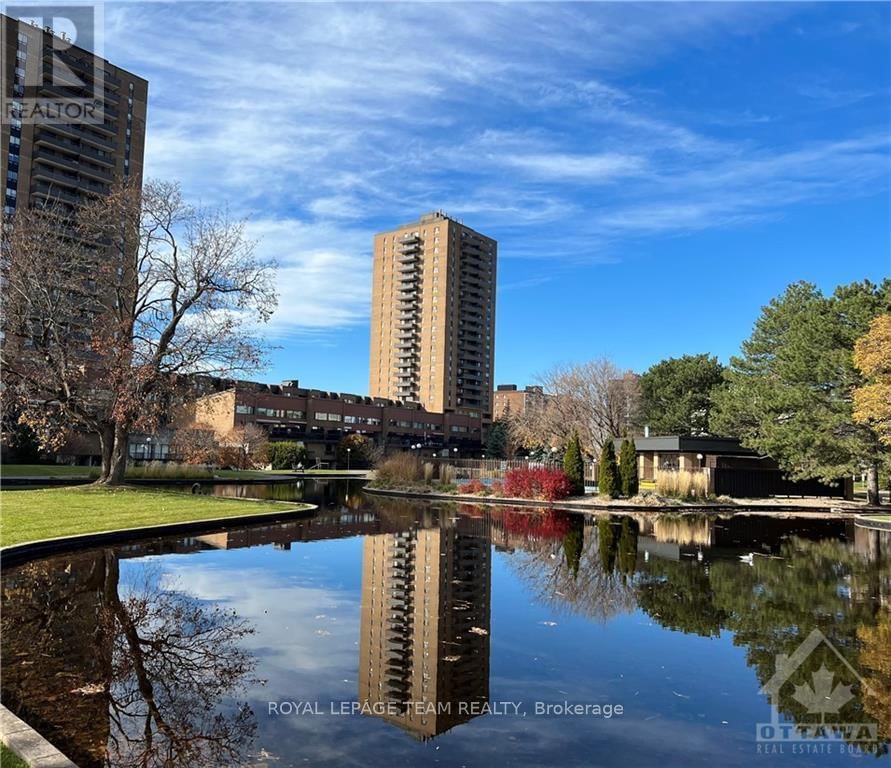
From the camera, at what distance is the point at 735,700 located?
20.9ft

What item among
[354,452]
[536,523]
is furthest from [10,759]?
[354,452]

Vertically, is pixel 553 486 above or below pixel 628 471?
below

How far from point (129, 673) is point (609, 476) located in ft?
94.8

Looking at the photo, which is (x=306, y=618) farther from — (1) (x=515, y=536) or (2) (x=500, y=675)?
(1) (x=515, y=536)

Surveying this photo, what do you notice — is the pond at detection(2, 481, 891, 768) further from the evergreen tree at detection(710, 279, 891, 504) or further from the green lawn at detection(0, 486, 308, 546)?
the evergreen tree at detection(710, 279, 891, 504)

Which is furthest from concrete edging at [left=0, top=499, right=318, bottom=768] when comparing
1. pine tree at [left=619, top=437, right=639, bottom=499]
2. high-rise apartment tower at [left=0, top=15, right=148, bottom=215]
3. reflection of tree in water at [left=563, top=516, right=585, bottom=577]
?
high-rise apartment tower at [left=0, top=15, right=148, bottom=215]

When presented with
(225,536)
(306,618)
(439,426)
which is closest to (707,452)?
(225,536)

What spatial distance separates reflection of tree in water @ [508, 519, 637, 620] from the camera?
34.3 feet

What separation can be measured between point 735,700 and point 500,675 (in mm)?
2324

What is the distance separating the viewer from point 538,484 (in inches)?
1296

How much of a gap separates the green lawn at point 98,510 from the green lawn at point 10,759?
9245 mm

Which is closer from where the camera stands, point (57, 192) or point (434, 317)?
point (57, 192)

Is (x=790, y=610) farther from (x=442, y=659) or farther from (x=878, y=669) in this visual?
(x=442, y=659)

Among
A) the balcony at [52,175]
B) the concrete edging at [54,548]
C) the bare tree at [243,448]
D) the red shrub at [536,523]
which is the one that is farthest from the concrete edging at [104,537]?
the balcony at [52,175]
